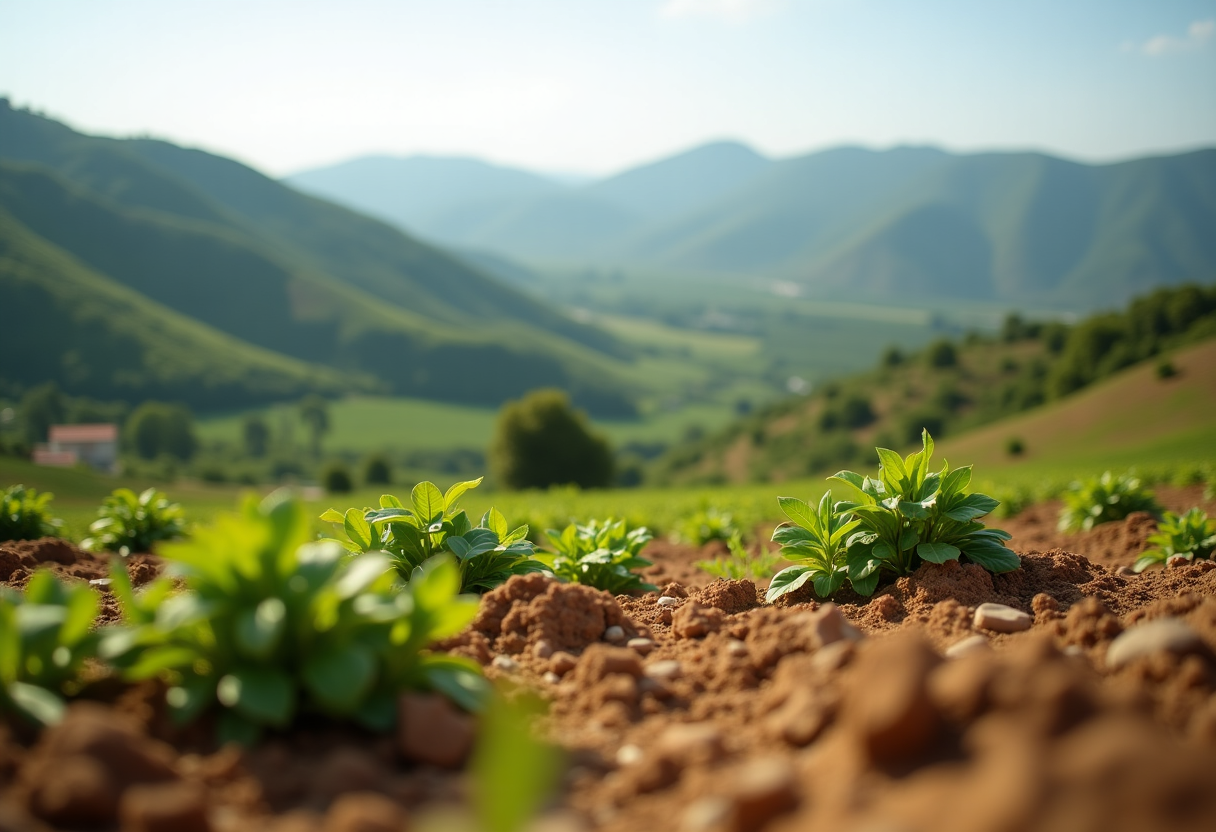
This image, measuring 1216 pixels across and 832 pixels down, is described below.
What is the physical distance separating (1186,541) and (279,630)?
678 centimetres

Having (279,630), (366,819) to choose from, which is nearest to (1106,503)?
(279,630)

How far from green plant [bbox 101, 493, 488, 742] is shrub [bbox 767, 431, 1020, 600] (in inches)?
110

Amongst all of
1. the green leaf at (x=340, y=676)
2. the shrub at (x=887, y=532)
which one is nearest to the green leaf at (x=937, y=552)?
Answer: the shrub at (x=887, y=532)

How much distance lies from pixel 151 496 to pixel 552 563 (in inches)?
204

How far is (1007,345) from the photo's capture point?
102 metres

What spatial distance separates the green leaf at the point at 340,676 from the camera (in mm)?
2889

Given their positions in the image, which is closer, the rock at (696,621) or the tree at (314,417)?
the rock at (696,621)

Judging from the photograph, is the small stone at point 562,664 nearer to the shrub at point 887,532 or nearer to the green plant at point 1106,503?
the shrub at point 887,532

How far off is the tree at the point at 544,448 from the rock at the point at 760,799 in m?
55.6

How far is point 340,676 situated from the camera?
9.63ft

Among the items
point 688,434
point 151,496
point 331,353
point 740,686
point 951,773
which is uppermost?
point 951,773

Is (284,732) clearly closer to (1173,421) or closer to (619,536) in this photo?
(619,536)

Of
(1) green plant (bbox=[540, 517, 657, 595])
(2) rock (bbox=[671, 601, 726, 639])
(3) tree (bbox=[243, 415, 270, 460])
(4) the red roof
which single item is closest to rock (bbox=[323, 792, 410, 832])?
(2) rock (bbox=[671, 601, 726, 639])

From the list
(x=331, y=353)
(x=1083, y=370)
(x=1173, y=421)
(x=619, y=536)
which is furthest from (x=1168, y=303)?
(x=331, y=353)
